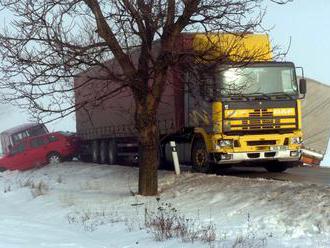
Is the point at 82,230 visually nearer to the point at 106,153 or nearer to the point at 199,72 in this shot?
the point at 199,72

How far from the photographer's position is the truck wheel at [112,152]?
2522 cm

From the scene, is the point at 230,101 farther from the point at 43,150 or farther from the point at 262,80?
the point at 43,150

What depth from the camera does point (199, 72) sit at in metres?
13.4

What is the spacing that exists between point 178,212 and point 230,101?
4869 millimetres

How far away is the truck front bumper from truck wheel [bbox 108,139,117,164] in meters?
9.74

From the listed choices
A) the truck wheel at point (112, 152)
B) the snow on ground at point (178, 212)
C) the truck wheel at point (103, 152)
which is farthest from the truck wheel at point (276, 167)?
the truck wheel at point (103, 152)

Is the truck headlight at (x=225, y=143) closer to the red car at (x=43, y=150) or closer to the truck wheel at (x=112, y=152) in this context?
the truck wheel at (x=112, y=152)

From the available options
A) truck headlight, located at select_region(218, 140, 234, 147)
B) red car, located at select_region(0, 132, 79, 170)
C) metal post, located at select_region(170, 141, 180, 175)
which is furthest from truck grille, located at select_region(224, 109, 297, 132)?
red car, located at select_region(0, 132, 79, 170)

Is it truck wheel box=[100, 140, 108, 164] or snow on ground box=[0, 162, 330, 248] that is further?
truck wheel box=[100, 140, 108, 164]

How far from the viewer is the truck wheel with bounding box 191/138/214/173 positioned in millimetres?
16781

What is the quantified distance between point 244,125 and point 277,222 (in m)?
6.48

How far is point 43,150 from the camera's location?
30.0m

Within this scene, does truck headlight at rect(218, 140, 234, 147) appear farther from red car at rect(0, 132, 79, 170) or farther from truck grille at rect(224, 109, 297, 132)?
red car at rect(0, 132, 79, 170)

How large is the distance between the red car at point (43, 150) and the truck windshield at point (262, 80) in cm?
1581
